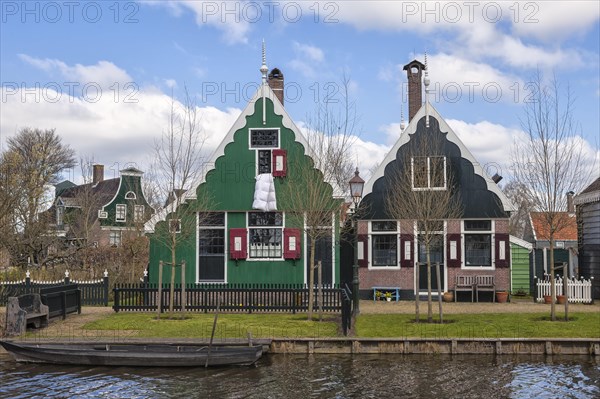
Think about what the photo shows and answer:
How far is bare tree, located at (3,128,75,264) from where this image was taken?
116 ft

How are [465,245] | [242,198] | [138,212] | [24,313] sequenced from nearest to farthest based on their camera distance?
[24,313]
[242,198]
[465,245]
[138,212]

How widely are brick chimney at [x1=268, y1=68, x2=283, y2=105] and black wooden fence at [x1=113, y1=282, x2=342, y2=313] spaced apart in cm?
1009

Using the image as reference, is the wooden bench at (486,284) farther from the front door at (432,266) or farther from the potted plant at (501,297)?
the front door at (432,266)

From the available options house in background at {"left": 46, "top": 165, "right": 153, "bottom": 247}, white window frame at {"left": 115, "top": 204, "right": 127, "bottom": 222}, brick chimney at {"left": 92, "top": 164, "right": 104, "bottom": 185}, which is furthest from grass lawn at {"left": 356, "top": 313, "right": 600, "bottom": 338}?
brick chimney at {"left": 92, "top": 164, "right": 104, "bottom": 185}

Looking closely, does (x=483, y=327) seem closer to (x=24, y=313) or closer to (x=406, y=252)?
(x=406, y=252)

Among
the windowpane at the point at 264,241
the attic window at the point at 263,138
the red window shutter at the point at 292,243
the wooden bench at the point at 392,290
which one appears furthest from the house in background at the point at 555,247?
the attic window at the point at 263,138

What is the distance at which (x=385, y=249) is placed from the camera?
89.9 ft

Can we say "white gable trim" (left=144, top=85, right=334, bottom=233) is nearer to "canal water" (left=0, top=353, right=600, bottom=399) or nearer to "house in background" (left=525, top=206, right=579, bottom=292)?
"house in background" (left=525, top=206, right=579, bottom=292)

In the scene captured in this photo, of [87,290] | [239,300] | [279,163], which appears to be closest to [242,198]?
[279,163]

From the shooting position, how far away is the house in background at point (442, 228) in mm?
26625

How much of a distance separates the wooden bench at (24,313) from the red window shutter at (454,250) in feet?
51.2

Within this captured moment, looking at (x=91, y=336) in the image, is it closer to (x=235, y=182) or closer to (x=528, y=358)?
(x=235, y=182)

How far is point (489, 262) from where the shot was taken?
87.7ft

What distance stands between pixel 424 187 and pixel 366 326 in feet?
19.7
